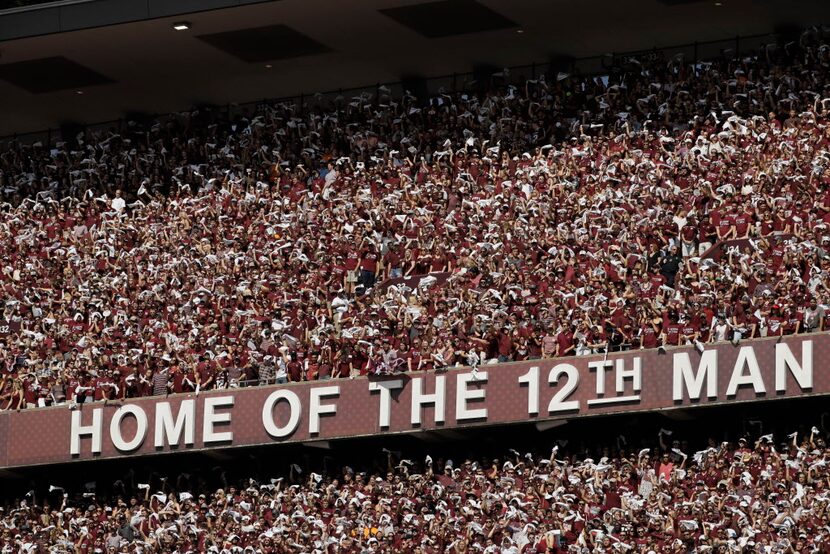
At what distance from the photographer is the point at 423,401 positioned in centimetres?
3256

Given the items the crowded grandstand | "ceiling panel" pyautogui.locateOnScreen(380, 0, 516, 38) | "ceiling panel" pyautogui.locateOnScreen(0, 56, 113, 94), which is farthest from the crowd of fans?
"ceiling panel" pyautogui.locateOnScreen(0, 56, 113, 94)

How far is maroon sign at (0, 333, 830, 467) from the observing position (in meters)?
30.1

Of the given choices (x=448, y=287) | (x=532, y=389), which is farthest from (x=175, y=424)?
(x=532, y=389)

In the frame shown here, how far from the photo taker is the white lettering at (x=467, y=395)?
32.1 m

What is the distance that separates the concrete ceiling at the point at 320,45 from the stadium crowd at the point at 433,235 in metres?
0.83

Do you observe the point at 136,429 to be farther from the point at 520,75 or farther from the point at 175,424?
the point at 520,75

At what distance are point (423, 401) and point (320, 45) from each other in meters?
11.2

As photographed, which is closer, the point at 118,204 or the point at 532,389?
the point at 532,389

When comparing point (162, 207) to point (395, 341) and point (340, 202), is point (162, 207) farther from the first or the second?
point (395, 341)

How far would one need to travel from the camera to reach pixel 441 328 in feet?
108

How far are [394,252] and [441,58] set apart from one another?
6401 mm

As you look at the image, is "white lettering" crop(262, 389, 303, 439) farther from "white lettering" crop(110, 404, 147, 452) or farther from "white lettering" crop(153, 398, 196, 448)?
"white lettering" crop(110, 404, 147, 452)

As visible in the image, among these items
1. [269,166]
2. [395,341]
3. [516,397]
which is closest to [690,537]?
[516,397]

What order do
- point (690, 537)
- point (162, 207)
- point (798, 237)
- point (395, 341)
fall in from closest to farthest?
1. point (690, 537)
2. point (798, 237)
3. point (395, 341)
4. point (162, 207)
